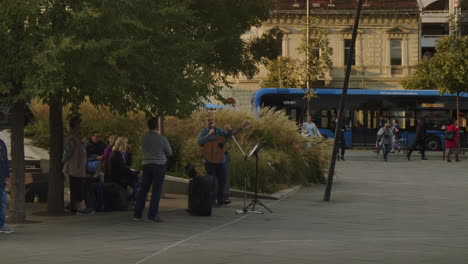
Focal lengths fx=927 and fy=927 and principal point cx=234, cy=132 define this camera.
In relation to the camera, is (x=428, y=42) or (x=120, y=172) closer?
(x=120, y=172)

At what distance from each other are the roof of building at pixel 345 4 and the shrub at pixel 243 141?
4331 cm

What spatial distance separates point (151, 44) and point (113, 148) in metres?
3.49

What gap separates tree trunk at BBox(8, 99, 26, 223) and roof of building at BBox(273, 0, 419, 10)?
53.6 metres

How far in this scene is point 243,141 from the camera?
73.2 ft

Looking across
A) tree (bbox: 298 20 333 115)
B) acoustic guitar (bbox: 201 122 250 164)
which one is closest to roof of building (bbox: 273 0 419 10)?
tree (bbox: 298 20 333 115)

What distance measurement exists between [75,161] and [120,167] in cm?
136

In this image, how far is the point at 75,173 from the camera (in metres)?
15.4

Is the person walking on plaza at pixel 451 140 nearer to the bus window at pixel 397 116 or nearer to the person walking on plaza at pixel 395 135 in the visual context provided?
the person walking on plaza at pixel 395 135

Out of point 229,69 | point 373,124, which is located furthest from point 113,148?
point 373,124

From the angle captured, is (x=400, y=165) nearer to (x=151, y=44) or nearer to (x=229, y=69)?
(x=229, y=69)

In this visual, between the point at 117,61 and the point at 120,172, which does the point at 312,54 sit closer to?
the point at 120,172

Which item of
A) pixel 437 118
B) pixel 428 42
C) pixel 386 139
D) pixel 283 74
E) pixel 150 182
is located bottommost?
pixel 150 182

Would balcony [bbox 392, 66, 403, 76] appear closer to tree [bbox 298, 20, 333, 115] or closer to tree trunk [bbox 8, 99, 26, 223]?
tree [bbox 298, 20, 333, 115]

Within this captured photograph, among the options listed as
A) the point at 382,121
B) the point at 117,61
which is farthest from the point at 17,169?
the point at 382,121
